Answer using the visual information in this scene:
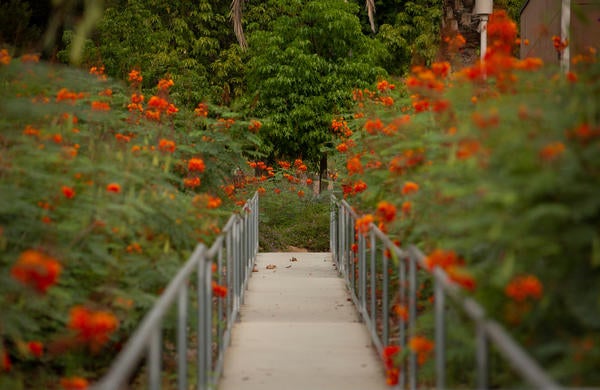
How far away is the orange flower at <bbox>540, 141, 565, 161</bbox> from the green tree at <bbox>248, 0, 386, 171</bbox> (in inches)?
617

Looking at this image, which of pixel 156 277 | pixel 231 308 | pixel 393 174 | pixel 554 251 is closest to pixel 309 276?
pixel 231 308

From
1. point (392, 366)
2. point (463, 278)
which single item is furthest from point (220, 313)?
point (463, 278)

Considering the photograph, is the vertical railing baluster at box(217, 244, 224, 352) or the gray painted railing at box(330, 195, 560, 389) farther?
the vertical railing baluster at box(217, 244, 224, 352)

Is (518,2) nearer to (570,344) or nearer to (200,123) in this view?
(200,123)

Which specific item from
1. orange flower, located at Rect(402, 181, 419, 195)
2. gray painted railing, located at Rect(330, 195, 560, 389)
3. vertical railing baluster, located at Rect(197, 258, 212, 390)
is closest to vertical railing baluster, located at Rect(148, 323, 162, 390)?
gray painted railing, located at Rect(330, 195, 560, 389)

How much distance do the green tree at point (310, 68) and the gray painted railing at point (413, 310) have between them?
841 cm

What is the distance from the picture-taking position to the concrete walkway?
5969 millimetres

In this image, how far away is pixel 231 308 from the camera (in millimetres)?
7508

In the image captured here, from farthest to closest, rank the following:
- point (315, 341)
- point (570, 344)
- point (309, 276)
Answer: point (309, 276), point (315, 341), point (570, 344)

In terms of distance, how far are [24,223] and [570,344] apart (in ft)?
10.5

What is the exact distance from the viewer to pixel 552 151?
311 centimetres

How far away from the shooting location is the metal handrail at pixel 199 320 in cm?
284

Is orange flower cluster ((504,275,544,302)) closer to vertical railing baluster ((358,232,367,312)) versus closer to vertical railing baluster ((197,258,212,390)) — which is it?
vertical railing baluster ((197,258,212,390))

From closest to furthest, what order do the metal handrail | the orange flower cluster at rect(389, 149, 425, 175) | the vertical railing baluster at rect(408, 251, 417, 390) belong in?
the metal handrail, the vertical railing baluster at rect(408, 251, 417, 390), the orange flower cluster at rect(389, 149, 425, 175)
